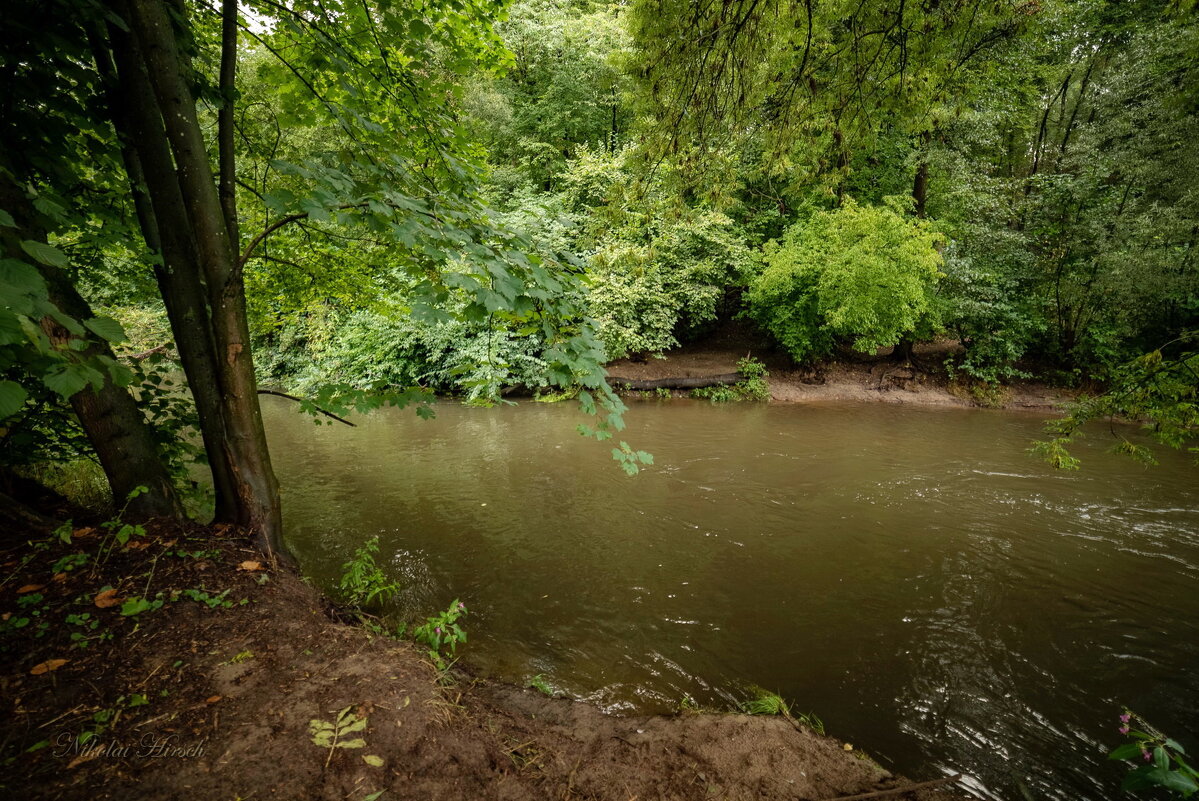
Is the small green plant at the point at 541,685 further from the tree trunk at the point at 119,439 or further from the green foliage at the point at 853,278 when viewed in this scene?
the green foliage at the point at 853,278

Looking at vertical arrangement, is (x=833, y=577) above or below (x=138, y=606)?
below

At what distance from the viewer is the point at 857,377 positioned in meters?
16.0

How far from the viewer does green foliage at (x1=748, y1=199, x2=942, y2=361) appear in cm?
1318

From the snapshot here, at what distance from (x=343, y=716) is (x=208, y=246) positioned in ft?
8.30

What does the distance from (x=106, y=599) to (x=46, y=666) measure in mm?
392

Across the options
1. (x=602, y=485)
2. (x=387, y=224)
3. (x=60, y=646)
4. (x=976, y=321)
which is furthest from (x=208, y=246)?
(x=976, y=321)

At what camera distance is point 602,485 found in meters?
7.79

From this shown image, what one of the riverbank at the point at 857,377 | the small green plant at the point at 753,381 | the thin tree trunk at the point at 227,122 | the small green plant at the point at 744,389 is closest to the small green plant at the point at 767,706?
the thin tree trunk at the point at 227,122

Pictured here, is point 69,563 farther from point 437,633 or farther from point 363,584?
point 437,633

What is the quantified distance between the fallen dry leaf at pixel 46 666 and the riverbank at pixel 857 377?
1378cm

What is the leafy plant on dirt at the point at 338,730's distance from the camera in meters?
1.96

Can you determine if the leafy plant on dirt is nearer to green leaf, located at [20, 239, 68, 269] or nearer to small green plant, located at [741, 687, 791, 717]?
green leaf, located at [20, 239, 68, 269]

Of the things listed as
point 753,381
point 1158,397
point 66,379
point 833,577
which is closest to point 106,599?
point 66,379

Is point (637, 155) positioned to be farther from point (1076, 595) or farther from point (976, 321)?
point (976, 321)
